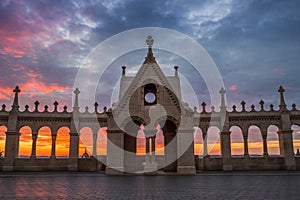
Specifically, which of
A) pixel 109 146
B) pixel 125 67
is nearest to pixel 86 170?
pixel 109 146

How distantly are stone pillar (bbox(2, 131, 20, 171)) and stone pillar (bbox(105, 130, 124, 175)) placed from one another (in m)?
17.9

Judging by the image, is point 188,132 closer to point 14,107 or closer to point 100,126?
point 100,126

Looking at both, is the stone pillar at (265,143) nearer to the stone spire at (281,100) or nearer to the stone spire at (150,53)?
the stone spire at (281,100)

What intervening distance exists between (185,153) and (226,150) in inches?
504

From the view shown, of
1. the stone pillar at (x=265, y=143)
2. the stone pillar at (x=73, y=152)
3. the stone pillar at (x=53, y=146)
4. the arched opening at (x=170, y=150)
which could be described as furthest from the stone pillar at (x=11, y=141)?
the stone pillar at (x=265, y=143)

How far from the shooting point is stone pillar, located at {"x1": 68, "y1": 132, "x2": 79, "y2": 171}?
1610 inches

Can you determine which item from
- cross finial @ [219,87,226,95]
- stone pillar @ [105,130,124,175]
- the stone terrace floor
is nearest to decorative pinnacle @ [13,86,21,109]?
stone pillar @ [105,130,124,175]

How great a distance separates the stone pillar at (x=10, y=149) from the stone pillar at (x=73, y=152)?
7.96 meters

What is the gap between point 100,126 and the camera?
43.5 m

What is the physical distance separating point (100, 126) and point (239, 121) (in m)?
21.5

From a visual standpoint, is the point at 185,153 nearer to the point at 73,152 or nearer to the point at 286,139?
the point at 286,139

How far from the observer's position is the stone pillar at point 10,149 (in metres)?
40.0

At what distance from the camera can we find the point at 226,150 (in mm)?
40875

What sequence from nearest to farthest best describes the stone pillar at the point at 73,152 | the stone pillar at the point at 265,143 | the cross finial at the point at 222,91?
the stone pillar at the point at 73,152, the stone pillar at the point at 265,143, the cross finial at the point at 222,91
